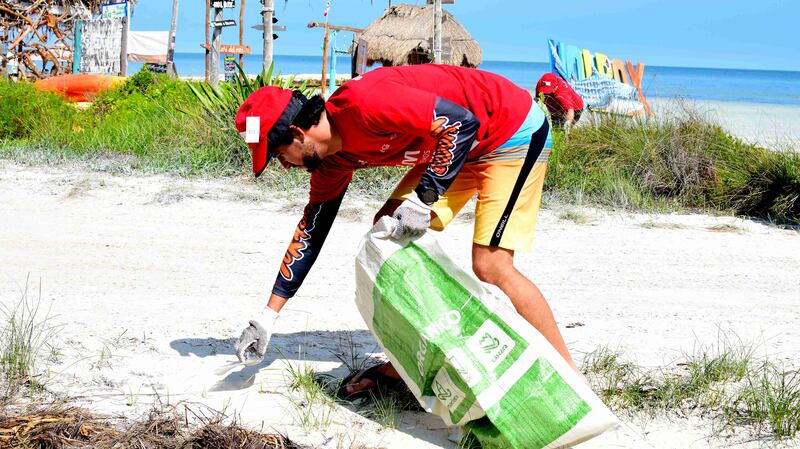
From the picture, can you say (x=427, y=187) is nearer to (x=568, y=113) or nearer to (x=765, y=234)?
(x=765, y=234)

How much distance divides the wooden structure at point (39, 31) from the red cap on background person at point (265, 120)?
763 inches

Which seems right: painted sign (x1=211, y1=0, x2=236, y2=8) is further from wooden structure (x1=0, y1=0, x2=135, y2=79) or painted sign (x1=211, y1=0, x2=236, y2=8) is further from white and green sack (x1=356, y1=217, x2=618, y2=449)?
wooden structure (x1=0, y1=0, x2=135, y2=79)

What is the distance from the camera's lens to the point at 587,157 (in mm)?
7773

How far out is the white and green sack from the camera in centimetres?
284

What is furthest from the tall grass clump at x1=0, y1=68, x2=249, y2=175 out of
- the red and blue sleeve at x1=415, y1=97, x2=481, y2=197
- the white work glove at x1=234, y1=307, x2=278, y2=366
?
the red and blue sleeve at x1=415, y1=97, x2=481, y2=197

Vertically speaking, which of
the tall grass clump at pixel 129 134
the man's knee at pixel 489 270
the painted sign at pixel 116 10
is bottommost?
the tall grass clump at pixel 129 134

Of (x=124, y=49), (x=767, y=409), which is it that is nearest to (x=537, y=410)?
(x=767, y=409)

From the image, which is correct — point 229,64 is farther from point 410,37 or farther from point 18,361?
point 410,37

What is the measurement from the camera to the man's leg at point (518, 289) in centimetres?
313

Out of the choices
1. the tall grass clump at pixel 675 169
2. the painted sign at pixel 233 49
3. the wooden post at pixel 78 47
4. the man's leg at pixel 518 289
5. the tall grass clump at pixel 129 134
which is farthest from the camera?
the wooden post at pixel 78 47

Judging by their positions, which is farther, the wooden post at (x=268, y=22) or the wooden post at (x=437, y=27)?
the wooden post at (x=437, y=27)

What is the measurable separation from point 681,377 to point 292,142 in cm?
184

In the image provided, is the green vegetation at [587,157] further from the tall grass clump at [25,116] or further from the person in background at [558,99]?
the person in background at [558,99]

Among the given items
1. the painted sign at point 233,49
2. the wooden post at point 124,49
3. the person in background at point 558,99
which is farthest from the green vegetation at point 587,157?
the wooden post at point 124,49
